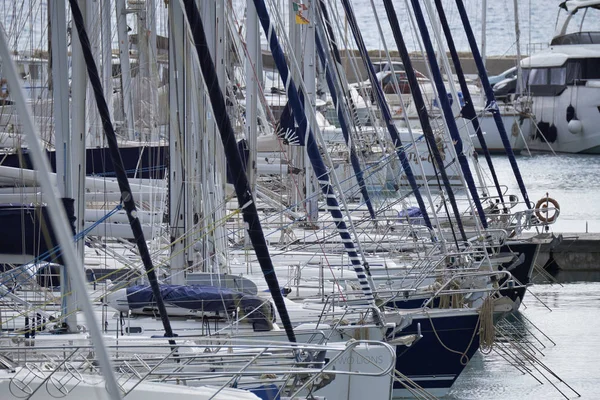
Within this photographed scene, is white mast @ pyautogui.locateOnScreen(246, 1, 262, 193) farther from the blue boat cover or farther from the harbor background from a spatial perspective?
the blue boat cover

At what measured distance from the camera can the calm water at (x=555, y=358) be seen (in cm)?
1648

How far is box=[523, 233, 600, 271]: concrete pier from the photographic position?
88.1 feet

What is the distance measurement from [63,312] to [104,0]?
14.1 ft

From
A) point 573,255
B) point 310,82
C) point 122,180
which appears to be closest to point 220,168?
point 122,180

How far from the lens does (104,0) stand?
13.7 metres

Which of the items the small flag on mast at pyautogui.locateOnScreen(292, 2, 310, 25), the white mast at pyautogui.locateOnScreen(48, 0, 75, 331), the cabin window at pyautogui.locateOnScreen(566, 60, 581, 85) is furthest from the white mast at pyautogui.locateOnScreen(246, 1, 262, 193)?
the cabin window at pyautogui.locateOnScreen(566, 60, 581, 85)

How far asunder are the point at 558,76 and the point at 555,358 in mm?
38984

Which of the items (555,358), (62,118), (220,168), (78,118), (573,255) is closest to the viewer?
(62,118)

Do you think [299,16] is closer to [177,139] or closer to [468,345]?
[177,139]

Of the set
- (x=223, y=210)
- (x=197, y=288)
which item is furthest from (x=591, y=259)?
(x=197, y=288)

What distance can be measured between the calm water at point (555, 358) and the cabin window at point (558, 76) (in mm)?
31943

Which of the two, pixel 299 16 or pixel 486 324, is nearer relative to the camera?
pixel 486 324

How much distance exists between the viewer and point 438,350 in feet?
50.2

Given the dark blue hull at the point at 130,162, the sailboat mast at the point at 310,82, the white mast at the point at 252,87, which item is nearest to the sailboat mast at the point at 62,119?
the white mast at the point at 252,87
